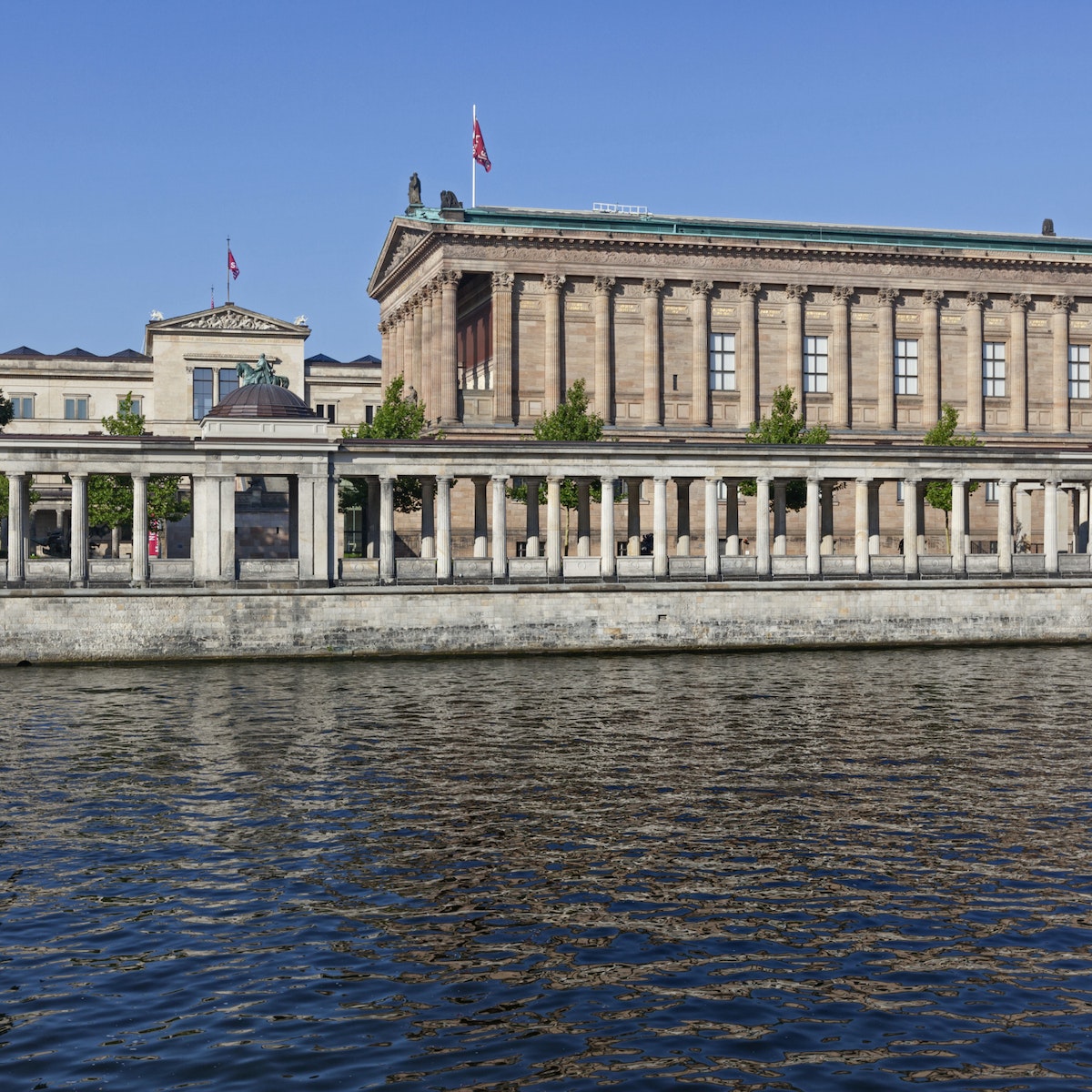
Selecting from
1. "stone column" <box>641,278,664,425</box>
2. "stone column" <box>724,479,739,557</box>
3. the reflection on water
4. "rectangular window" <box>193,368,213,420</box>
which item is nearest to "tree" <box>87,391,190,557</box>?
"rectangular window" <box>193,368,213,420</box>

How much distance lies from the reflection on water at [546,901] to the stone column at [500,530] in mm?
23100

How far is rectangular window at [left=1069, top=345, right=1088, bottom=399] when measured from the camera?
100 meters

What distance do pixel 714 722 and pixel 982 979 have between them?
22473 millimetres

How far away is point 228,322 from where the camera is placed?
10969cm

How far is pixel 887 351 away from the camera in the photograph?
9606 cm

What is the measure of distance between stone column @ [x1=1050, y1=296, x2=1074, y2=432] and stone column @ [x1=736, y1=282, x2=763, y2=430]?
71.0ft

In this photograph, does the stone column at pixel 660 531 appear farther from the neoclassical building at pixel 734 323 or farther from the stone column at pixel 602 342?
the stone column at pixel 602 342

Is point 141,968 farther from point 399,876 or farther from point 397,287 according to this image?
point 397,287

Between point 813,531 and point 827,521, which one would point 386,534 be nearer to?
point 813,531

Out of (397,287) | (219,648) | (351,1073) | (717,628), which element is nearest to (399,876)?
(351,1073)

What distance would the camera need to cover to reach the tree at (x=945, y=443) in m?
83.8

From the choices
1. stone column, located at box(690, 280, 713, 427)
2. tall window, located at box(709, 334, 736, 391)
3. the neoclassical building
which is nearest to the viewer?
the neoclassical building

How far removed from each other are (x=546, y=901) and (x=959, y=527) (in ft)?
176

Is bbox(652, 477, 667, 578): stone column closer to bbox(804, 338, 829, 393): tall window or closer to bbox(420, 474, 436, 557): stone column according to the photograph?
bbox(420, 474, 436, 557): stone column
